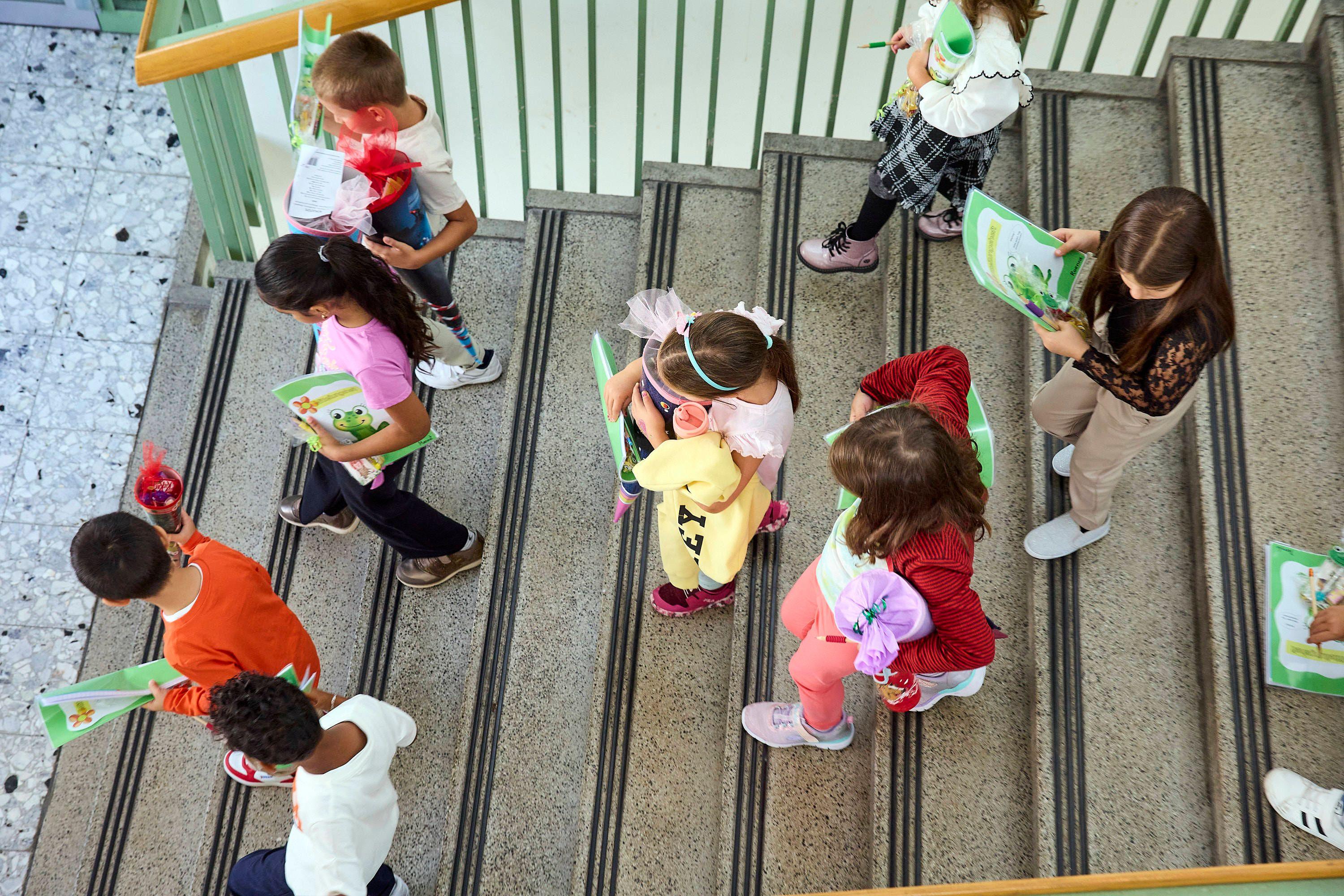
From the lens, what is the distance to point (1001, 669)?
251cm

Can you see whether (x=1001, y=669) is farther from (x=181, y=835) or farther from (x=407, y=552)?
(x=181, y=835)

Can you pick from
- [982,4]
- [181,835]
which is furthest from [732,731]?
[982,4]

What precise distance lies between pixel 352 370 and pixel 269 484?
4.52 feet

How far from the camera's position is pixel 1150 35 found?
311 centimetres

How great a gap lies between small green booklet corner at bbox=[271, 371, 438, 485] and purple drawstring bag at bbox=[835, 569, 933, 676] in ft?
4.71

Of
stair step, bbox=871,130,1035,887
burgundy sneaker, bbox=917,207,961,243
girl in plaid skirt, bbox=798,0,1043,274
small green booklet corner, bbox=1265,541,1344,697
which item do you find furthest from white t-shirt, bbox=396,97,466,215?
small green booklet corner, bbox=1265,541,1344,697

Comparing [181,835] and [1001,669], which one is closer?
[1001,669]

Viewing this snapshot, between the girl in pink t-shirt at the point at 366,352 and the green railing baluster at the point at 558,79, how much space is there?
1.18 meters

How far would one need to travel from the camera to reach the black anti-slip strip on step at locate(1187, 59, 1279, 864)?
84.4 inches

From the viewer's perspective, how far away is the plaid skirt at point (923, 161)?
2.66 metres

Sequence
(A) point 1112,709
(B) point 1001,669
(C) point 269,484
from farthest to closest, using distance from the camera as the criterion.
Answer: (C) point 269,484 → (B) point 1001,669 → (A) point 1112,709

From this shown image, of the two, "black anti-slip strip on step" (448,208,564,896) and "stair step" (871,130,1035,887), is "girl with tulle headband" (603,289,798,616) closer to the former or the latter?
"stair step" (871,130,1035,887)

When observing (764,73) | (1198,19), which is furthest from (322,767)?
(1198,19)

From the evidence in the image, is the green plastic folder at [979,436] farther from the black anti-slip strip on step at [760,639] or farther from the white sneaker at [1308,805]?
the white sneaker at [1308,805]
